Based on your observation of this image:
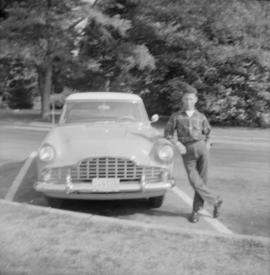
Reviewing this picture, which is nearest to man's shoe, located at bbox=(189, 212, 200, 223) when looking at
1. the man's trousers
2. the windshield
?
the man's trousers

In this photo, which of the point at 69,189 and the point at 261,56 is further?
the point at 261,56

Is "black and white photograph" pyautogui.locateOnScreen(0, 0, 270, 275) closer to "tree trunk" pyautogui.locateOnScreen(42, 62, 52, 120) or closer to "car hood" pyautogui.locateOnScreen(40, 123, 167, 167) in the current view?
"car hood" pyautogui.locateOnScreen(40, 123, 167, 167)

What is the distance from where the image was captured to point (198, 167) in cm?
518

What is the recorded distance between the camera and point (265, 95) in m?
18.1

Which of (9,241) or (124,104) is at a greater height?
(124,104)

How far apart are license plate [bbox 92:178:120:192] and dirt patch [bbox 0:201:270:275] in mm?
392

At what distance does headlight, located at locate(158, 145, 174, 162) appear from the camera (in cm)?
526

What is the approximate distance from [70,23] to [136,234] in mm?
18705

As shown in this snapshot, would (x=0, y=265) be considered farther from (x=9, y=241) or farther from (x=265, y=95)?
(x=265, y=95)

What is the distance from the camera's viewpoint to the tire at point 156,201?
5.69 meters

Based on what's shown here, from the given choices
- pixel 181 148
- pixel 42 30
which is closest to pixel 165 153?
pixel 181 148

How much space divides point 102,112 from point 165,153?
1671mm

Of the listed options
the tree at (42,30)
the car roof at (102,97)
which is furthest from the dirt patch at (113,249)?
the tree at (42,30)

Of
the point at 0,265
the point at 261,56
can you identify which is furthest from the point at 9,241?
the point at 261,56
